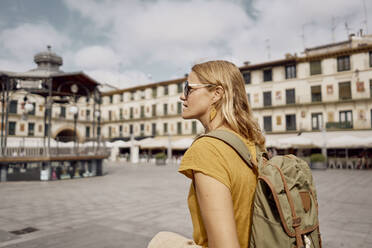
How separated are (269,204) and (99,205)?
761 centimetres

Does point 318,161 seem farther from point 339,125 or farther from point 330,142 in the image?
point 339,125

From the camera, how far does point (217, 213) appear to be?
3.42ft

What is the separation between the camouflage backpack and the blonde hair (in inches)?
6.8

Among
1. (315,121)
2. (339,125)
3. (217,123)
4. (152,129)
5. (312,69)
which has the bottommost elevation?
(217,123)

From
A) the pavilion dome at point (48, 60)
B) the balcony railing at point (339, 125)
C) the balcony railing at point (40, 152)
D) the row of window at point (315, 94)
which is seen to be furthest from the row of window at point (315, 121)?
the pavilion dome at point (48, 60)

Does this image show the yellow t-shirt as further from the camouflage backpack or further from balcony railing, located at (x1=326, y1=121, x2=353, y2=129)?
balcony railing, located at (x1=326, y1=121, x2=353, y2=129)

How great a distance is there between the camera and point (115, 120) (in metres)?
45.8

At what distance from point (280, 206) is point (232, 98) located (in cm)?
58

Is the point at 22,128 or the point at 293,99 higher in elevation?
the point at 293,99

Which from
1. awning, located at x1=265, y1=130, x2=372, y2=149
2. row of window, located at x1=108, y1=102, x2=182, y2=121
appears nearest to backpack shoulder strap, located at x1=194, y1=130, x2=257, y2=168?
awning, located at x1=265, y1=130, x2=372, y2=149

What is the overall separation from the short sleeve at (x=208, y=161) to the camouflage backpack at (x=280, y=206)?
0.06 metres

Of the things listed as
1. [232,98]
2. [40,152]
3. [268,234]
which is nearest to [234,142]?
[232,98]

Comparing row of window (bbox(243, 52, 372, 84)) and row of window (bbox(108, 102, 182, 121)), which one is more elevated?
row of window (bbox(243, 52, 372, 84))

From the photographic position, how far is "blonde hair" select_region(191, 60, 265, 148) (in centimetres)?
→ 136
